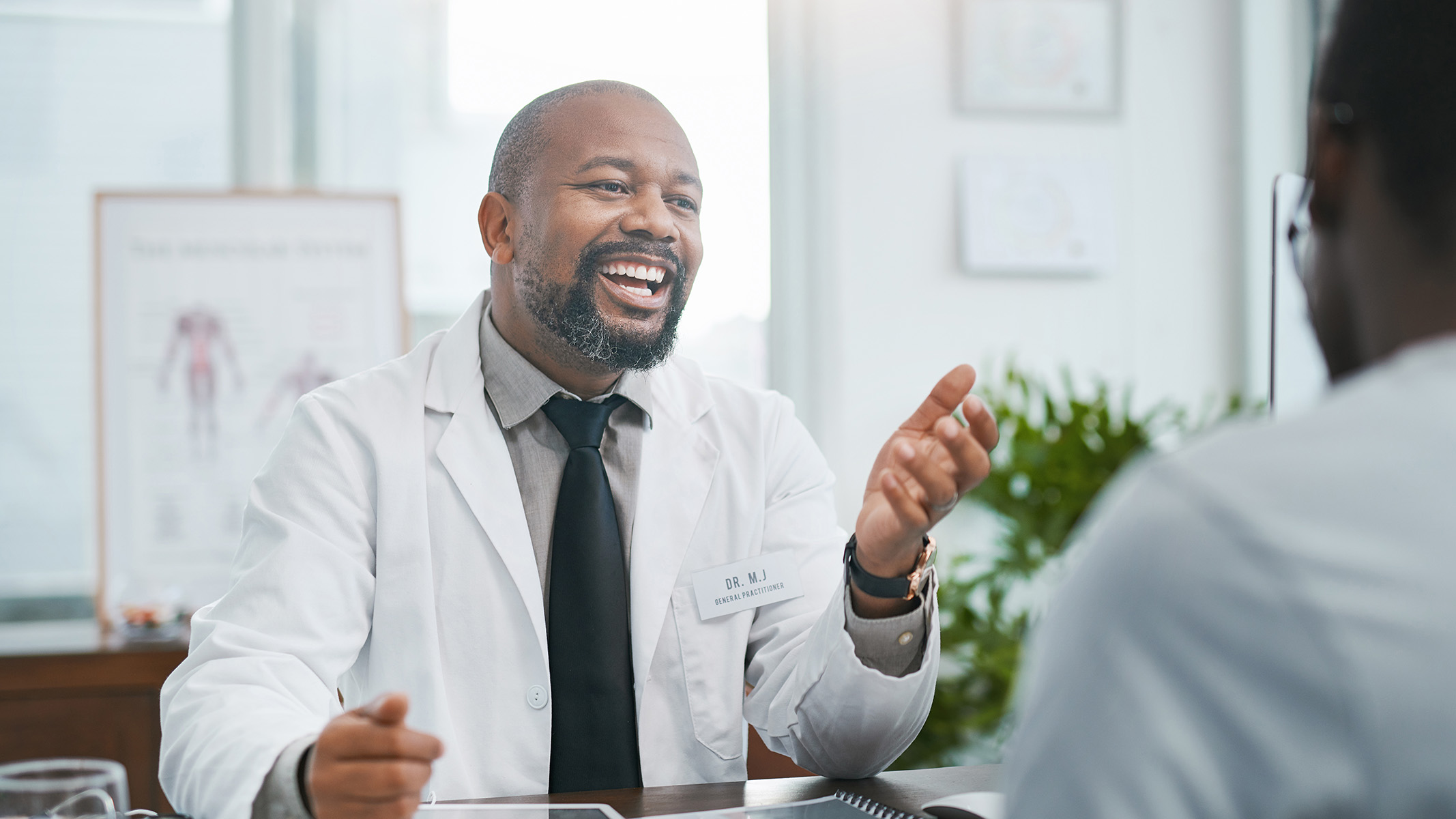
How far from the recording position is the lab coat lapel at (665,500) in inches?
56.9

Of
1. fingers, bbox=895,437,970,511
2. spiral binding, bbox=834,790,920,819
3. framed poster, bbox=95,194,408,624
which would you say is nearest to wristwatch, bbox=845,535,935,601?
fingers, bbox=895,437,970,511

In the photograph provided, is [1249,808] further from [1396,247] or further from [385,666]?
[385,666]

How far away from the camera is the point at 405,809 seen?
86 cm

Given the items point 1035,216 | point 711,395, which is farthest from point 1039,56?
point 711,395

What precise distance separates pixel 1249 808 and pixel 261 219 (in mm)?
2782

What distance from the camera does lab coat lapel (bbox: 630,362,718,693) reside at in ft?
4.74

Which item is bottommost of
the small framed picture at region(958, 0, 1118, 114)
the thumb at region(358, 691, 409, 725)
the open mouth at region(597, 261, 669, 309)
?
the thumb at region(358, 691, 409, 725)

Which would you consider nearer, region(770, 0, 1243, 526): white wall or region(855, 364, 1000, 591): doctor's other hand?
region(855, 364, 1000, 591): doctor's other hand

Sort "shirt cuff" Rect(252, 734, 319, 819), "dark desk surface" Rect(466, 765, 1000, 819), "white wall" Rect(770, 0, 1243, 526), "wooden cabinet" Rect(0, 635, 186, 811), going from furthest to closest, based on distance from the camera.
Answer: "white wall" Rect(770, 0, 1243, 526) → "wooden cabinet" Rect(0, 635, 186, 811) → "dark desk surface" Rect(466, 765, 1000, 819) → "shirt cuff" Rect(252, 734, 319, 819)

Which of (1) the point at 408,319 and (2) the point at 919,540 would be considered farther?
(1) the point at 408,319

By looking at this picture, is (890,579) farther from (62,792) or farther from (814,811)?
(62,792)

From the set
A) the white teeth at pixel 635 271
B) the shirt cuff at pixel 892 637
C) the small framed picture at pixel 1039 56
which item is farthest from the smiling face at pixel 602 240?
the small framed picture at pixel 1039 56

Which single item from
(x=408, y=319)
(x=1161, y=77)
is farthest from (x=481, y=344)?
(x=1161, y=77)

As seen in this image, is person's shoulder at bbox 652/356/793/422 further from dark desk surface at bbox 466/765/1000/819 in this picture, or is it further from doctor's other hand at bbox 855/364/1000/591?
dark desk surface at bbox 466/765/1000/819
